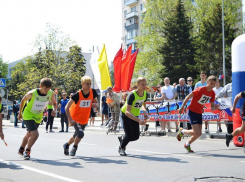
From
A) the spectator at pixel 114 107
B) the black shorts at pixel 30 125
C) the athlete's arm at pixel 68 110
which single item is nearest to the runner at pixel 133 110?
the athlete's arm at pixel 68 110

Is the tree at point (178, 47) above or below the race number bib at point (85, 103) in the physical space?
above

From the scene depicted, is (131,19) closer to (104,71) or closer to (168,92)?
(104,71)

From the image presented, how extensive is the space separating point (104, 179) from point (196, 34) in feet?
151

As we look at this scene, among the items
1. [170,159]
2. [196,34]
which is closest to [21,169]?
[170,159]

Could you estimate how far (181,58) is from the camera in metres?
46.2

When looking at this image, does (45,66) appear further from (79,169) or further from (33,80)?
(79,169)

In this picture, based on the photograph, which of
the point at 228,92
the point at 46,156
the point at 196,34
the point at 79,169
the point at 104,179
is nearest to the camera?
the point at 104,179

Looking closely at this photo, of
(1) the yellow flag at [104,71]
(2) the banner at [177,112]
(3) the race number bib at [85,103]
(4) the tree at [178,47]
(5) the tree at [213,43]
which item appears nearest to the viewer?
(3) the race number bib at [85,103]

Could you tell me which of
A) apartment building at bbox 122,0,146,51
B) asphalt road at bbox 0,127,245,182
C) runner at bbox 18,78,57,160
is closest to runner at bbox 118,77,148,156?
asphalt road at bbox 0,127,245,182

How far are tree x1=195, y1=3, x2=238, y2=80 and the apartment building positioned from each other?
3121 centimetres

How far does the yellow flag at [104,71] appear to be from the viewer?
24062 millimetres

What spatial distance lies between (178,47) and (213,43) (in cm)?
418

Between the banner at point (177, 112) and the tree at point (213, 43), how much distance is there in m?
29.9

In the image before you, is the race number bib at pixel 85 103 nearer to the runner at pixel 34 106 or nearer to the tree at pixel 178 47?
the runner at pixel 34 106
